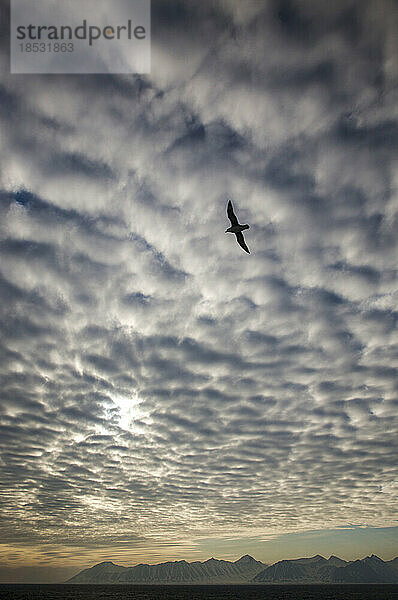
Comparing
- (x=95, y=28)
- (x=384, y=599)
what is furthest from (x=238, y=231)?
(x=384, y=599)

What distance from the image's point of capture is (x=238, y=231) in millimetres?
23969

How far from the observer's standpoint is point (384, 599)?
190 metres

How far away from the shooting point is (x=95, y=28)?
1748cm

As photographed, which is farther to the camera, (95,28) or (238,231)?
(238,231)

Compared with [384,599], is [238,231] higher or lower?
higher

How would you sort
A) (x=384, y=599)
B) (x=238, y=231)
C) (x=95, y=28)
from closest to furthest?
(x=95, y=28) < (x=238, y=231) < (x=384, y=599)

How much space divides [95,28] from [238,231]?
1352cm

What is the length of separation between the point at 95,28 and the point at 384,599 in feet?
881

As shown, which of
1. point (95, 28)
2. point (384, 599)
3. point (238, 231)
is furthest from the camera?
point (384, 599)

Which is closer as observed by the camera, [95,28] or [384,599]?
[95,28]

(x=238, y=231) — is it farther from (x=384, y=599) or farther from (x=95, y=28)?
(x=384, y=599)

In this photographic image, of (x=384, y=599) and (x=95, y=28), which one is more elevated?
(x=95, y=28)

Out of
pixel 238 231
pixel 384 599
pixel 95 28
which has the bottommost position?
pixel 384 599
